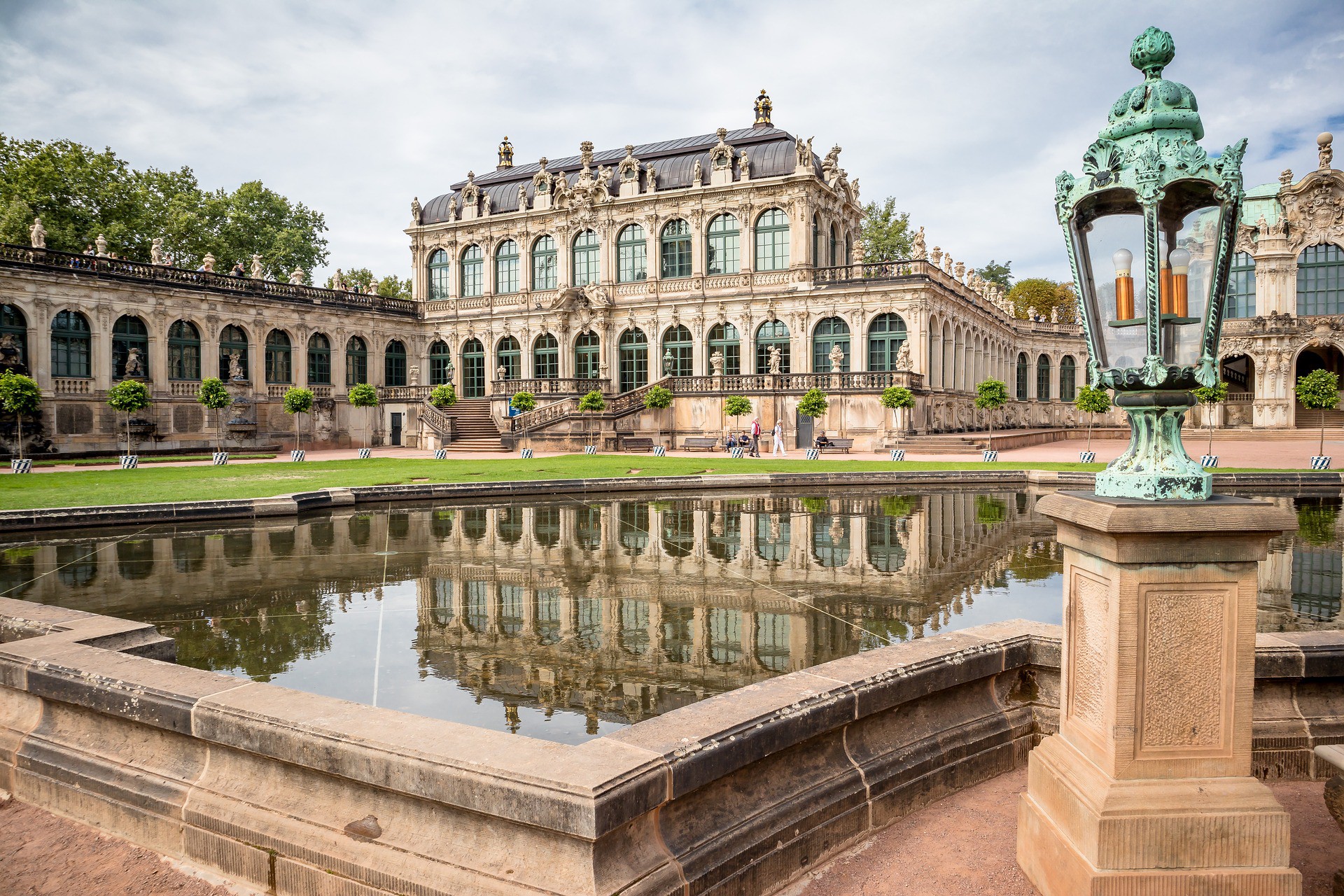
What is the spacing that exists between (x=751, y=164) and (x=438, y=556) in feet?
122

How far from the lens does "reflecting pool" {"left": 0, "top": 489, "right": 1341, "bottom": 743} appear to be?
561cm

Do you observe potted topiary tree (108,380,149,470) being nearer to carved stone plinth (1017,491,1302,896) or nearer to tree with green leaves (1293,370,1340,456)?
carved stone plinth (1017,491,1302,896)

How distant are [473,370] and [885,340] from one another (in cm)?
2527

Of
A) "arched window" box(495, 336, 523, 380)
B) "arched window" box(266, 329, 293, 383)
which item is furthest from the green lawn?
"arched window" box(495, 336, 523, 380)

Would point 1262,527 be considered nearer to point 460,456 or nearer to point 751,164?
point 460,456

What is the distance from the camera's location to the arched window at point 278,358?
137 feet

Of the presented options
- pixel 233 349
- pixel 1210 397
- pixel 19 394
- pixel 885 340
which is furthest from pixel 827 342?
pixel 19 394

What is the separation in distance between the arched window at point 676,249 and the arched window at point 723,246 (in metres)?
1.21

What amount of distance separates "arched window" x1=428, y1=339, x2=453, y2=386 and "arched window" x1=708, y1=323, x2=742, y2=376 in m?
17.6

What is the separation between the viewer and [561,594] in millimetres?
8258

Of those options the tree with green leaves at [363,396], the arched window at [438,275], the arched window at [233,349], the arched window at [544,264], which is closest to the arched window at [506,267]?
the arched window at [544,264]

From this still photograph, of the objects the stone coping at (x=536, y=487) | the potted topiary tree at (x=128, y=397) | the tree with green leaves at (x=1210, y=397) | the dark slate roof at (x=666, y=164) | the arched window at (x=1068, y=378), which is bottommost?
the stone coping at (x=536, y=487)

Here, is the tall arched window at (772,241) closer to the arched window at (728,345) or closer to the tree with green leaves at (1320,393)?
the arched window at (728,345)

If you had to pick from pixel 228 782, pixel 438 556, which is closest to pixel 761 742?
pixel 228 782
